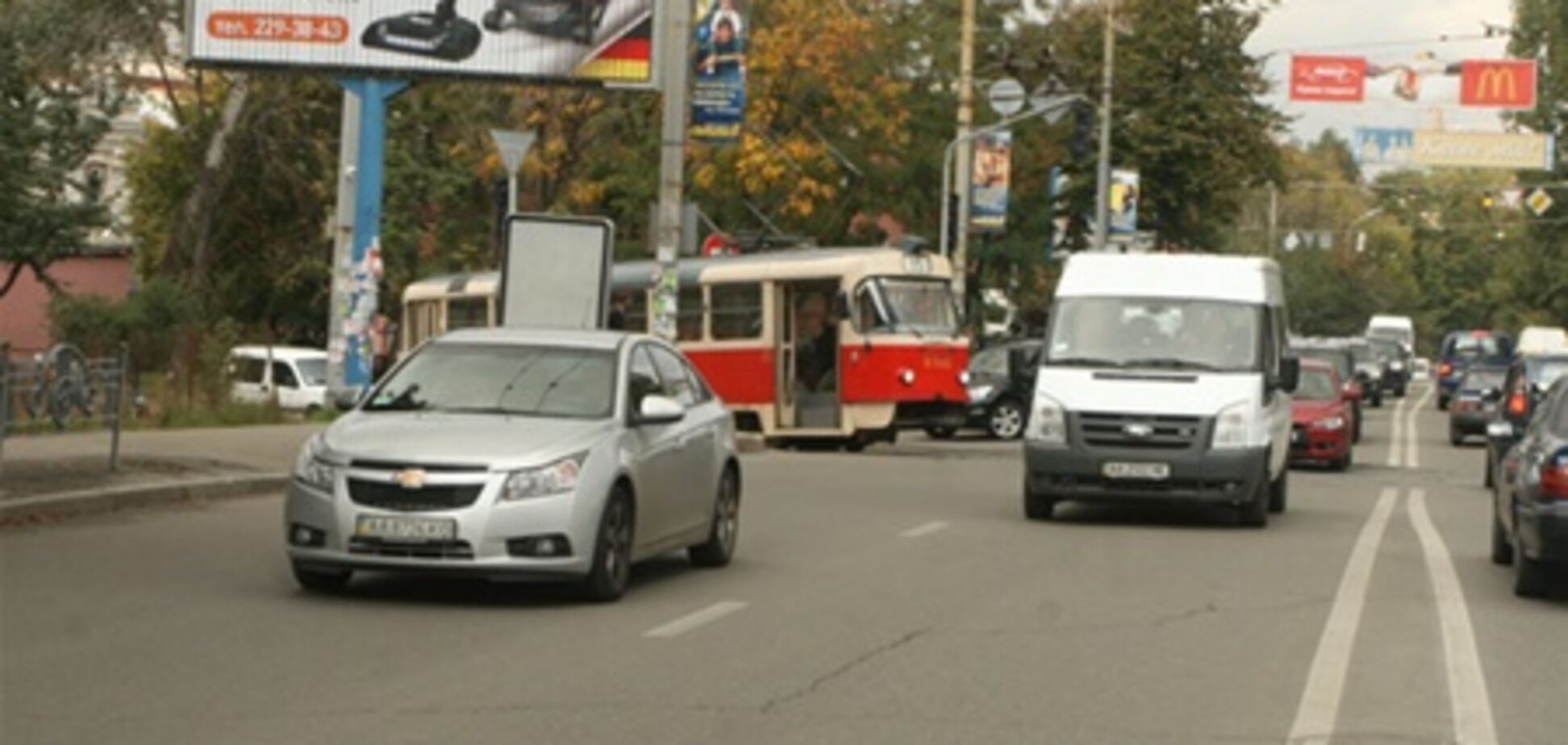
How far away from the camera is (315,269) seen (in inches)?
2251

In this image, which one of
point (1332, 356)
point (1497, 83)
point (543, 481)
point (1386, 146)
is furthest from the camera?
point (1386, 146)

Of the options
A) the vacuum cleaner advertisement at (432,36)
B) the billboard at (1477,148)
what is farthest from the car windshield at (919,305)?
the billboard at (1477,148)

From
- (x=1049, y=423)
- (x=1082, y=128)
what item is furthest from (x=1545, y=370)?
(x=1082, y=128)

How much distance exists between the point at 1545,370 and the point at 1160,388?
15881 millimetres

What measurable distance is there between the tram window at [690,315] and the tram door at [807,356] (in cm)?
155

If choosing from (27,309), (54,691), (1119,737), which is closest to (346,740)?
(54,691)

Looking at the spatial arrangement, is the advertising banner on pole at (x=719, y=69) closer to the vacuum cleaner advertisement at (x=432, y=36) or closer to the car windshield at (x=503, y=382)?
the vacuum cleaner advertisement at (x=432, y=36)

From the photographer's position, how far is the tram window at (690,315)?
38.0 meters

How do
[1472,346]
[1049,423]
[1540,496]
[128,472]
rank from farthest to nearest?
[1472,346] → [1049,423] → [128,472] → [1540,496]

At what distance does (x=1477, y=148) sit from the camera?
2552 inches

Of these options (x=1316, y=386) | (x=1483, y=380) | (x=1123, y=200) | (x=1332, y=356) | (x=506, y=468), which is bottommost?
(x=506, y=468)

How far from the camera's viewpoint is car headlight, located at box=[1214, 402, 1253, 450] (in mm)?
21375

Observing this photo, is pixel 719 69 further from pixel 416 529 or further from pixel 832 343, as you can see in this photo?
pixel 416 529

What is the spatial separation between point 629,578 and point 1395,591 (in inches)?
180
